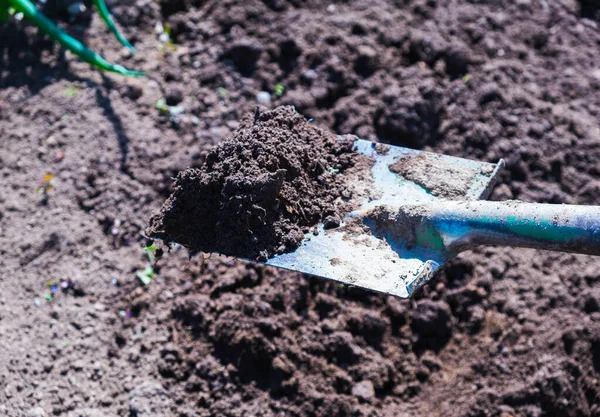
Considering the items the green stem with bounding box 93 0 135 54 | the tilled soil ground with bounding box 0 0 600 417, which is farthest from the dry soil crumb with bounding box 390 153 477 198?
the green stem with bounding box 93 0 135 54

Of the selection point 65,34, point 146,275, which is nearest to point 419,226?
point 146,275

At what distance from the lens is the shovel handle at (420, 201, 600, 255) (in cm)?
162

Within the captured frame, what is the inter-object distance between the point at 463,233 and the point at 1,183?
1934 mm

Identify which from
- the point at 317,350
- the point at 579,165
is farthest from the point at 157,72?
the point at 579,165

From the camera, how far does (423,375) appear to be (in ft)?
7.77

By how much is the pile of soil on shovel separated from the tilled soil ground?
Answer: 481 millimetres

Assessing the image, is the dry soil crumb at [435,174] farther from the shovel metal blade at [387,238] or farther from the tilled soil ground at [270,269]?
the tilled soil ground at [270,269]

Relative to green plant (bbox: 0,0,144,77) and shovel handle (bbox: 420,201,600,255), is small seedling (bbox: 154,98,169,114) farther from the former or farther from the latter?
shovel handle (bbox: 420,201,600,255)

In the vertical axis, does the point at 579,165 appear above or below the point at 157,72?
below

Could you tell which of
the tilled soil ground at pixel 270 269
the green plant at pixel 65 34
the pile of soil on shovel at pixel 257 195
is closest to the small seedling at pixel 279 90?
the tilled soil ground at pixel 270 269

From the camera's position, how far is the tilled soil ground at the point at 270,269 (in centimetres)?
228

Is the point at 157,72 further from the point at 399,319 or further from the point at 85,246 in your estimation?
the point at 399,319

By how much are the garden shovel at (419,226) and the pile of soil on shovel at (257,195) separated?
0.07 m

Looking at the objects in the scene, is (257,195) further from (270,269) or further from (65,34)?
(65,34)
